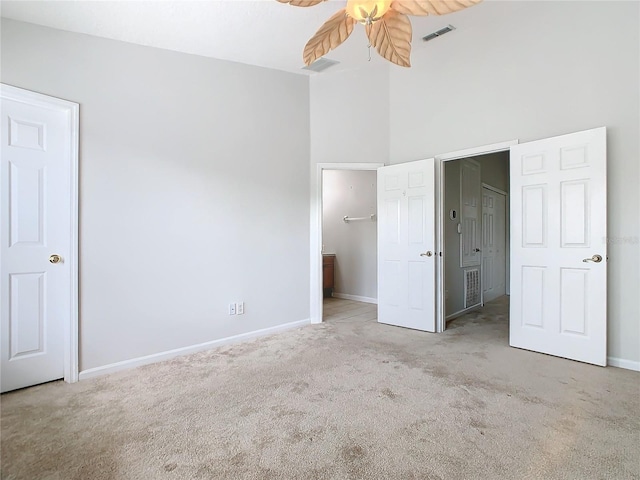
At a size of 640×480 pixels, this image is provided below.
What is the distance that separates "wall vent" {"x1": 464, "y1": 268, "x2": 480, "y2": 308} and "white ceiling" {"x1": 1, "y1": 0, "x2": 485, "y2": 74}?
3178mm

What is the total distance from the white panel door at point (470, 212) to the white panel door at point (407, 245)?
109cm

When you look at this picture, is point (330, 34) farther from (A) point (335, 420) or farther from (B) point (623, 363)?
(B) point (623, 363)

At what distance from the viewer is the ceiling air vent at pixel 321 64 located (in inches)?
150

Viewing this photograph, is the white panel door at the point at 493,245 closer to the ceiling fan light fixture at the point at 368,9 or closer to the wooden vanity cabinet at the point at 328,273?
the wooden vanity cabinet at the point at 328,273

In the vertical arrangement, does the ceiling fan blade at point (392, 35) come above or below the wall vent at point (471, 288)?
above

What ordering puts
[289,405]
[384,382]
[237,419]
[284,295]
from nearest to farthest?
[237,419]
[289,405]
[384,382]
[284,295]

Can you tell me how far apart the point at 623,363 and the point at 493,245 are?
3321 millimetres

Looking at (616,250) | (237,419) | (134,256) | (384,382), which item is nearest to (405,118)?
(616,250)

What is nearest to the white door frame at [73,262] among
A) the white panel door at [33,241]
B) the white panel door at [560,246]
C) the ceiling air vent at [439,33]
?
the white panel door at [33,241]

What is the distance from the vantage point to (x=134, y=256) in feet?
9.58

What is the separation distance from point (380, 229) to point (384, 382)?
2.17 meters

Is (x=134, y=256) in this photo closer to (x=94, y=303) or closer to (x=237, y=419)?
(x=94, y=303)

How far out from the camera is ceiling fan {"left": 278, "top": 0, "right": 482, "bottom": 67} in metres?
1.62

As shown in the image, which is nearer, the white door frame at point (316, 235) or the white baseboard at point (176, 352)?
the white baseboard at point (176, 352)
